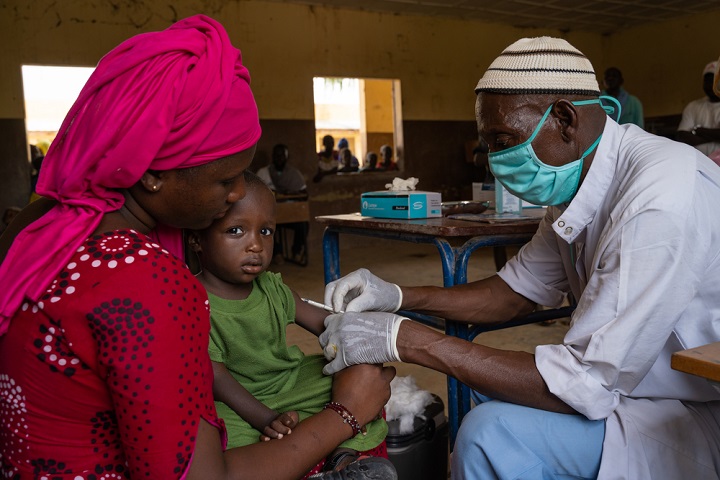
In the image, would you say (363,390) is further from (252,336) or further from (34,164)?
(34,164)

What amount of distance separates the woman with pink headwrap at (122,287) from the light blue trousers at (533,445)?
0.56m

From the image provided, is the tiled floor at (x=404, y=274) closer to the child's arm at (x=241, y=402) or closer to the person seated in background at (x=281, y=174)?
the person seated in background at (x=281, y=174)

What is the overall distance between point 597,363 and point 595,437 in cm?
21

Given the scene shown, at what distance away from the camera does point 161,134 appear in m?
0.90

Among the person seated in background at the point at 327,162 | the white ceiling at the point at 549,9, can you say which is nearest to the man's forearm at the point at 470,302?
the person seated in background at the point at 327,162

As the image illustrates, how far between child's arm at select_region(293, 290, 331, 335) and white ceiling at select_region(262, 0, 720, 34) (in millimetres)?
7533

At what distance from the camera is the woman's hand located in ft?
4.49

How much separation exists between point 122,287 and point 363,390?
721 mm

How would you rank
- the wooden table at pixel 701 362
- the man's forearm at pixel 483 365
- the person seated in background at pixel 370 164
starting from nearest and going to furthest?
the wooden table at pixel 701 362, the man's forearm at pixel 483 365, the person seated in background at pixel 370 164

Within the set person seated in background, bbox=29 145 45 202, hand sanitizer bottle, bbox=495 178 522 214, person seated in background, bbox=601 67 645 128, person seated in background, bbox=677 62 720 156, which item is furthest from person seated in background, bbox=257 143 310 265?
hand sanitizer bottle, bbox=495 178 522 214

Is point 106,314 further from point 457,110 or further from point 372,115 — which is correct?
point 372,115

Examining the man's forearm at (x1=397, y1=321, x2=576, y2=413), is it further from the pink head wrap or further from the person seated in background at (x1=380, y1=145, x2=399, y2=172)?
the person seated in background at (x1=380, y1=145, x2=399, y2=172)

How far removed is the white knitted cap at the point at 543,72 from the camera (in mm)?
1447

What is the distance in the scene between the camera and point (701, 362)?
789 mm
